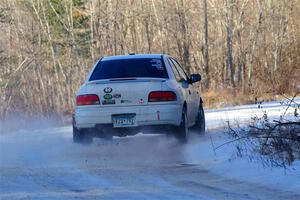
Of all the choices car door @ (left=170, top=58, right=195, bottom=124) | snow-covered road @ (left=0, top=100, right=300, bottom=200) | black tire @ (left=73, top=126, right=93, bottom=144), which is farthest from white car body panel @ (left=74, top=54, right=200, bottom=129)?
car door @ (left=170, top=58, right=195, bottom=124)

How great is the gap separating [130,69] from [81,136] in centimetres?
133

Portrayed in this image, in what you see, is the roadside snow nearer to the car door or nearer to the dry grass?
the car door

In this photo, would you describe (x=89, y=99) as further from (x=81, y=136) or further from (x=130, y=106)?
(x=81, y=136)

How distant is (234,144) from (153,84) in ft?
5.64

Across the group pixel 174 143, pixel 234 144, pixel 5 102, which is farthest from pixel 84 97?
pixel 5 102

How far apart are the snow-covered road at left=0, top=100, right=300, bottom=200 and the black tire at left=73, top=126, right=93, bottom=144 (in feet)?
0.41

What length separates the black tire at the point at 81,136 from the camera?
13016 mm

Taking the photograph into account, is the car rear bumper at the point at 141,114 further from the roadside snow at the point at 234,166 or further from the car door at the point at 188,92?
the car door at the point at 188,92

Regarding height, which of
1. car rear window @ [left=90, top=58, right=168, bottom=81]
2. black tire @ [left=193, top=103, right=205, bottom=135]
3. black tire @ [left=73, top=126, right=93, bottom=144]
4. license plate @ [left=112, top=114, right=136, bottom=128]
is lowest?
black tire @ [left=193, top=103, right=205, bottom=135]

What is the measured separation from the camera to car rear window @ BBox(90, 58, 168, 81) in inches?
516

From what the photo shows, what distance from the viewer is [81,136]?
13.1 metres

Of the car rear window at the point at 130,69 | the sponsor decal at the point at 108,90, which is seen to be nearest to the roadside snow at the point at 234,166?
the car rear window at the point at 130,69

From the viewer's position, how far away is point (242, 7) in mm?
35719

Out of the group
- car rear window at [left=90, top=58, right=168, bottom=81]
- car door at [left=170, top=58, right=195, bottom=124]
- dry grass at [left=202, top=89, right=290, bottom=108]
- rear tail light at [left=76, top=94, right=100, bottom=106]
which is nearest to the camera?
rear tail light at [left=76, top=94, right=100, bottom=106]
